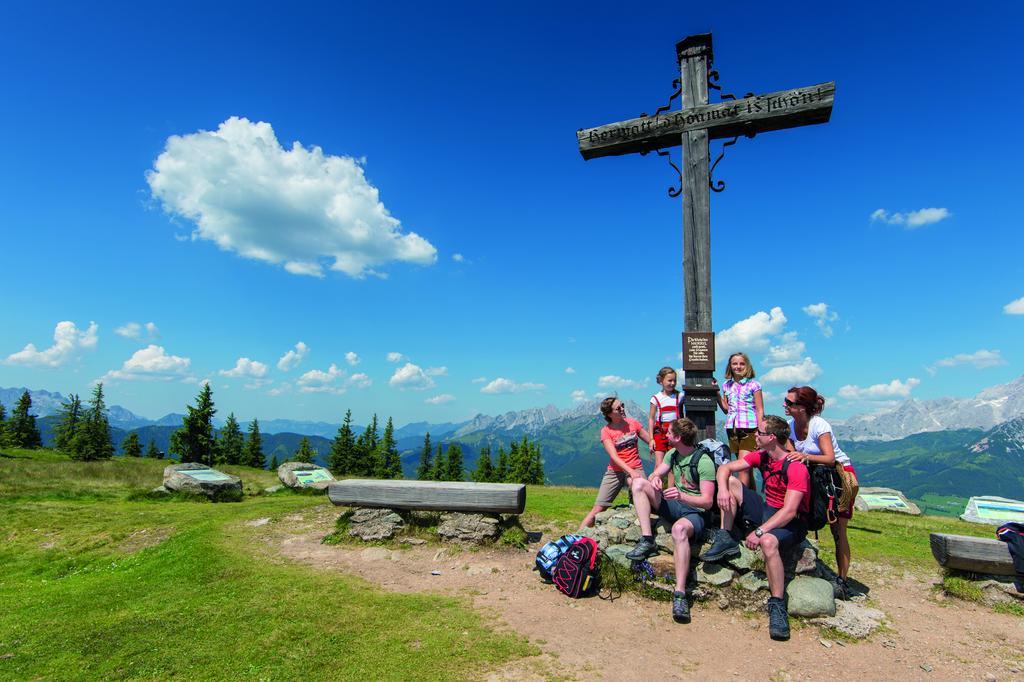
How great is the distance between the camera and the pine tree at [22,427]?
54281mm

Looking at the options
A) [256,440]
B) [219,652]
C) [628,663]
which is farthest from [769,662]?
[256,440]

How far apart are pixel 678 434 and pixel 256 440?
70.5 meters

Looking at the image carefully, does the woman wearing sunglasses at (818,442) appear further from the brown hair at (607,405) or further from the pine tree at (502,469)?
the pine tree at (502,469)

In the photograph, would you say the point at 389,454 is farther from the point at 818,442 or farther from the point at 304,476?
the point at 818,442

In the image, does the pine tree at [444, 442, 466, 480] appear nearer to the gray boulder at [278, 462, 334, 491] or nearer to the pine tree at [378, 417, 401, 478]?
the pine tree at [378, 417, 401, 478]

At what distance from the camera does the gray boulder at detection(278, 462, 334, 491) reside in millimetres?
18094

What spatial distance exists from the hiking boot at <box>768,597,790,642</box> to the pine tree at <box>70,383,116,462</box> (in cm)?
4747

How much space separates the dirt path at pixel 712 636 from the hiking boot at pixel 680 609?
0.10m

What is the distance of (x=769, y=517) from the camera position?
21.1 ft

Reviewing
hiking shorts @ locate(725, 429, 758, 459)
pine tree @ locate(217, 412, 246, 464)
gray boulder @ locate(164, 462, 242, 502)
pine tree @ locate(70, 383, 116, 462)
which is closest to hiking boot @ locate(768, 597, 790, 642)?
hiking shorts @ locate(725, 429, 758, 459)

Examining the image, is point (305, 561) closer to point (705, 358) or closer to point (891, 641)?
point (705, 358)

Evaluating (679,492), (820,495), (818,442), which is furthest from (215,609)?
(818,442)

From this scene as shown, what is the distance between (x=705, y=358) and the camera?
8.45 m

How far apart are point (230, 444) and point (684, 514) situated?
72.5m
